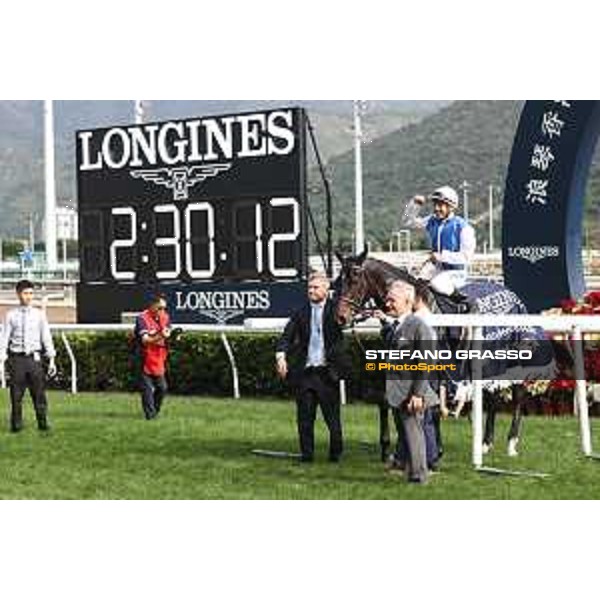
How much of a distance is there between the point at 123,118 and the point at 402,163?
2.05m

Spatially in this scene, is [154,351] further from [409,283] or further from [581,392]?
[581,392]

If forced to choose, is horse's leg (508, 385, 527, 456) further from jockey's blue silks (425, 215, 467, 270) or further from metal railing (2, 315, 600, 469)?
jockey's blue silks (425, 215, 467, 270)

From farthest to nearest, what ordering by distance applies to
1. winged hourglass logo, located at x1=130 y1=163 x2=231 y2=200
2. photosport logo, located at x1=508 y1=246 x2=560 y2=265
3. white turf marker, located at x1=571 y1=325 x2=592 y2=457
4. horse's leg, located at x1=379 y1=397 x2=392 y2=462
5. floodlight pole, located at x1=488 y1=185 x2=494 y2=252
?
winged hourglass logo, located at x1=130 y1=163 x2=231 y2=200 → photosport logo, located at x1=508 y1=246 x2=560 y2=265 → floodlight pole, located at x1=488 y1=185 x2=494 y2=252 → horse's leg, located at x1=379 y1=397 x2=392 y2=462 → white turf marker, located at x1=571 y1=325 x2=592 y2=457

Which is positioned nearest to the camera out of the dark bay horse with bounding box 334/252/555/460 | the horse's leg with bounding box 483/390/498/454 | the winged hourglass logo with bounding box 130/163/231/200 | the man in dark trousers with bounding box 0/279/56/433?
the dark bay horse with bounding box 334/252/555/460

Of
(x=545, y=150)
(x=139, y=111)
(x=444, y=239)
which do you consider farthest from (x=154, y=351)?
(x=545, y=150)

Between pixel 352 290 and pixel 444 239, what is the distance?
636 mm

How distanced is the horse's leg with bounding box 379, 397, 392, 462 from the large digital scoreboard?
4.71ft

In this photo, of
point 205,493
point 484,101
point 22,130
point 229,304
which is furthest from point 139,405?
point 484,101

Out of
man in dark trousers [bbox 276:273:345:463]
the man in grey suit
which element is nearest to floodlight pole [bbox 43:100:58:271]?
man in dark trousers [bbox 276:273:345:463]

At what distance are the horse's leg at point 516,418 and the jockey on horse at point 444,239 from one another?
0.75 meters

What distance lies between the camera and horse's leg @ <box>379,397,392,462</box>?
7.42 metres

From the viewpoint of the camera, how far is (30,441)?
853cm

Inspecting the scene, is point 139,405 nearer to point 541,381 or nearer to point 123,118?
Answer: point 123,118

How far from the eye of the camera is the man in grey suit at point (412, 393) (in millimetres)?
6816
